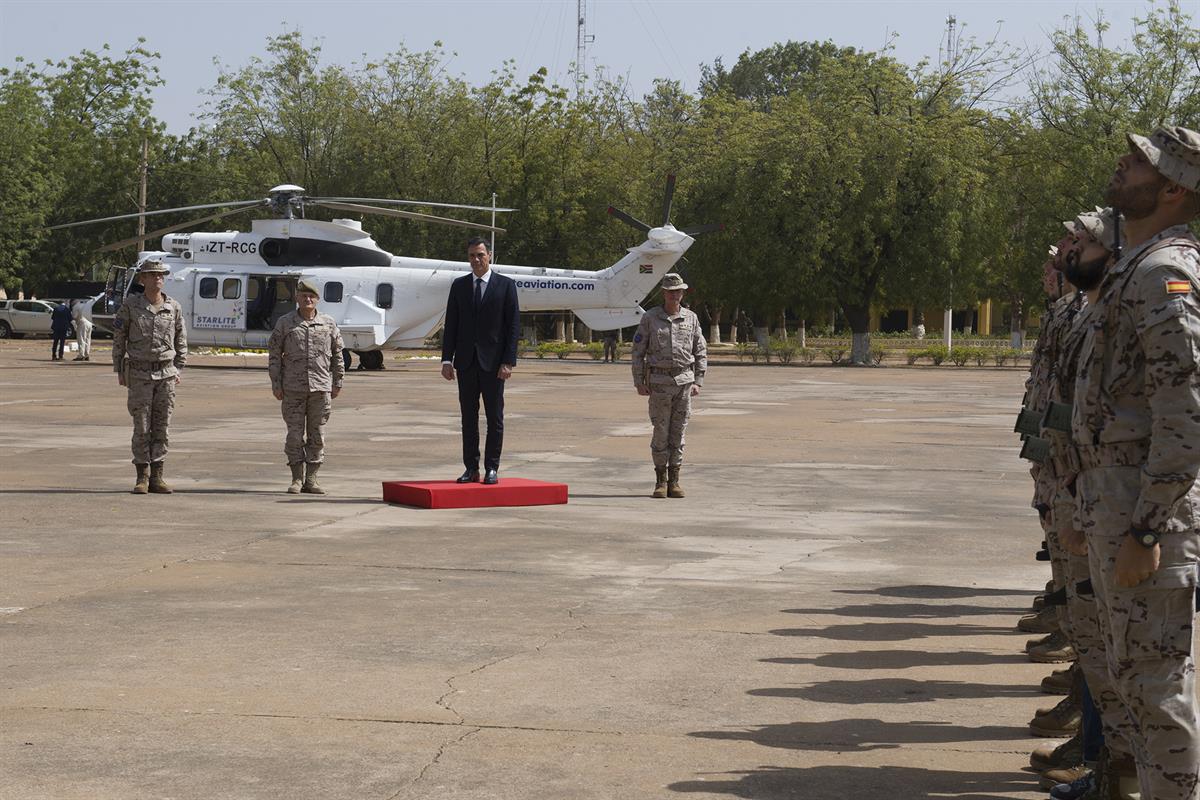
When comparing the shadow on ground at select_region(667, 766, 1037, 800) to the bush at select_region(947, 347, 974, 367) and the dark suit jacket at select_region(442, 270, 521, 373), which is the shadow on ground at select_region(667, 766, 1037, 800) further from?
the bush at select_region(947, 347, 974, 367)

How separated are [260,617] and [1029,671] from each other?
403 cm

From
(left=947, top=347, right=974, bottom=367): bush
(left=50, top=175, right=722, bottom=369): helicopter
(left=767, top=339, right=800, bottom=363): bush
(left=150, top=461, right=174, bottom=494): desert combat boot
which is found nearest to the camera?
(left=150, top=461, right=174, bottom=494): desert combat boot

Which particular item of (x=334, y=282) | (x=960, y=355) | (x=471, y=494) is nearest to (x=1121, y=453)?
(x=471, y=494)

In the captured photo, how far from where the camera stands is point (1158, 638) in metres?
4.52

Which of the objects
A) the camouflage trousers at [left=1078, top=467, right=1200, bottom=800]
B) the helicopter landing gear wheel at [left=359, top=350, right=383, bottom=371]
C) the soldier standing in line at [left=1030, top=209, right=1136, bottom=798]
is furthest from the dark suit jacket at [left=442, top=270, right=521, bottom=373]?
the helicopter landing gear wheel at [left=359, top=350, right=383, bottom=371]

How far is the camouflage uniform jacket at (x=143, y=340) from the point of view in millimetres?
14469

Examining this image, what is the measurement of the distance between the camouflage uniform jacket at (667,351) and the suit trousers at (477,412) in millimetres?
1626

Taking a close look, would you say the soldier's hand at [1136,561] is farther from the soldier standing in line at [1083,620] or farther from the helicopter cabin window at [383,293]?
the helicopter cabin window at [383,293]

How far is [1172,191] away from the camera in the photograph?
457cm

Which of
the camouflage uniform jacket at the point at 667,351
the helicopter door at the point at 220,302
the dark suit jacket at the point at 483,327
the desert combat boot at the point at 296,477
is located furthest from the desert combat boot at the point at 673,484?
the helicopter door at the point at 220,302

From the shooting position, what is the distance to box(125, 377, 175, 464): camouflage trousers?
14523mm

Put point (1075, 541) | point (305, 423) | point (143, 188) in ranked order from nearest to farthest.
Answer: point (1075, 541) → point (305, 423) → point (143, 188)

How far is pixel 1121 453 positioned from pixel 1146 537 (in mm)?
288

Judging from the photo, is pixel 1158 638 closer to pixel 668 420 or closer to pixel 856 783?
pixel 856 783
